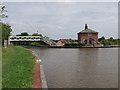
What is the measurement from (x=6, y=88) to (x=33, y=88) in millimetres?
884

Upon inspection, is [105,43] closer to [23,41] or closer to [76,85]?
[23,41]

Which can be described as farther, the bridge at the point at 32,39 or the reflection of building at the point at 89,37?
the bridge at the point at 32,39

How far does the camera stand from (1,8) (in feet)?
66.9

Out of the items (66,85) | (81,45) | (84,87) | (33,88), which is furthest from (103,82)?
(81,45)

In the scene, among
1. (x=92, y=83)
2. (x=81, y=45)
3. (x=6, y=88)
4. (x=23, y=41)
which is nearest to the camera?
(x=6, y=88)

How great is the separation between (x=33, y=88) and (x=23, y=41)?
7180 cm

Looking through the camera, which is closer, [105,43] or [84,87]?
[84,87]

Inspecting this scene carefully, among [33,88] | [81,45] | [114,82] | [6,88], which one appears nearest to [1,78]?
[6,88]

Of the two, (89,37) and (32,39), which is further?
(32,39)

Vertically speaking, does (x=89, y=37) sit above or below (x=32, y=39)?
above

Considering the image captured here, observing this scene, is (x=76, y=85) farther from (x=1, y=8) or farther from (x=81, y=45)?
(x=81, y=45)

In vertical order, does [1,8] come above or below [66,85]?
above

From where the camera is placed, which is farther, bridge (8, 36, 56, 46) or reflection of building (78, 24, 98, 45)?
bridge (8, 36, 56, 46)

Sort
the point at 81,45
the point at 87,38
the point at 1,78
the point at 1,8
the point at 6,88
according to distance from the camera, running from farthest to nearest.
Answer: the point at 87,38, the point at 81,45, the point at 1,8, the point at 1,78, the point at 6,88
